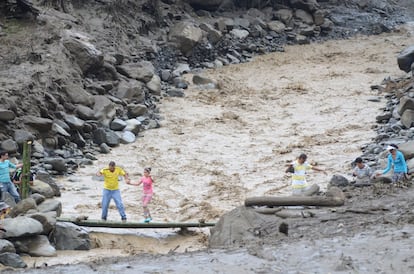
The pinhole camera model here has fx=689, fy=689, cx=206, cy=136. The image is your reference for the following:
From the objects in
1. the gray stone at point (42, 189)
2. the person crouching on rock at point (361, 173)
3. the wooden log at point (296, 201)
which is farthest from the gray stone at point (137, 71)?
the wooden log at point (296, 201)

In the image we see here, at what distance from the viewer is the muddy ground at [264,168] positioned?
319 inches

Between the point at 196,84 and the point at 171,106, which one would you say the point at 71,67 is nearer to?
the point at 171,106

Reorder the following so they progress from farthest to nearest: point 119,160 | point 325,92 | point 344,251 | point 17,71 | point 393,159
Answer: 1. point 325,92
2. point 17,71
3. point 119,160
4. point 393,159
5. point 344,251

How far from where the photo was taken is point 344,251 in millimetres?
8102

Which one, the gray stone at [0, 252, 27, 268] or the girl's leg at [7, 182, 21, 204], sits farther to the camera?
the girl's leg at [7, 182, 21, 204]

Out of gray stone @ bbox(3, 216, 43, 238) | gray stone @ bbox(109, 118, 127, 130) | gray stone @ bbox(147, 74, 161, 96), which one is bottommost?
gray stone @ bbox(147, 74, 161, 96)

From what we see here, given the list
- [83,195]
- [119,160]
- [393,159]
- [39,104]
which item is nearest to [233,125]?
[119,160]

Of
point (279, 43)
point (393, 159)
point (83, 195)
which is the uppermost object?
point (393, 159)

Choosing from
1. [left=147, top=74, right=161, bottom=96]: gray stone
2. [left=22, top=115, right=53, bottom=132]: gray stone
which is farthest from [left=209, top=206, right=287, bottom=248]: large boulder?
[left=147, top=74, right=161, bottom=96]: gray stone

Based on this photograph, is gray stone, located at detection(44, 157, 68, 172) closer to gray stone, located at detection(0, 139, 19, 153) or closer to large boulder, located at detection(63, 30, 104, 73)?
gray stone, located at detection(0, 139, 19, 153)

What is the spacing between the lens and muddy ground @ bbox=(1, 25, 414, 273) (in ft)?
26.6

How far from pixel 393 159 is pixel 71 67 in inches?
471

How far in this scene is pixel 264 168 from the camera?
55.4 ft

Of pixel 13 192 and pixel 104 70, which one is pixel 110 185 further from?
pixel 104 70
